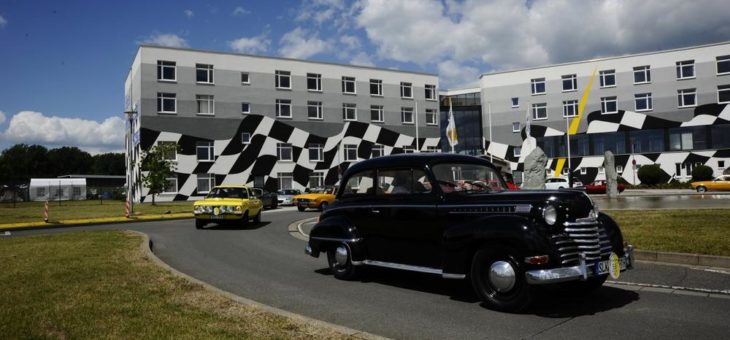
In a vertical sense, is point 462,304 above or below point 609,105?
below

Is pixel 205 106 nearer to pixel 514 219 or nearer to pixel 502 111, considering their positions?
pixel 502 111

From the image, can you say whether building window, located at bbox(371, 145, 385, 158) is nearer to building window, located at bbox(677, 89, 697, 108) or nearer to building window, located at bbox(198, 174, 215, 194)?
building window, located at bbox(198, 174, 215, 194)

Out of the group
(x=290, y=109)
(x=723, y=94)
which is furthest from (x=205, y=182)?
(x=723, y=94)

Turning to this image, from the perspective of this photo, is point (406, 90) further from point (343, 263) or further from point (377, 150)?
point (343, 263)

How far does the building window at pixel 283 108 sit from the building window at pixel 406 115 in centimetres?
1300

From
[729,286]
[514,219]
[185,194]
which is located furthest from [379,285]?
[185,194]

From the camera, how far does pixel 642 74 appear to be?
50.3 meters

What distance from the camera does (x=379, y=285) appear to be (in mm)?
7875

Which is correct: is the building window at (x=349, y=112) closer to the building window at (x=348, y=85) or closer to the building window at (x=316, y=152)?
the building window at (x=348, y=85)

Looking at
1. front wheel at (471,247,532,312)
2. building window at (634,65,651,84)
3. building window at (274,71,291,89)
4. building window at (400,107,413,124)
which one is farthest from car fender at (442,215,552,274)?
building window at (634,65,651,84)

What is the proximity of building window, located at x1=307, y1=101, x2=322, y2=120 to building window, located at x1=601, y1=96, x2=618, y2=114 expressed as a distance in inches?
1112

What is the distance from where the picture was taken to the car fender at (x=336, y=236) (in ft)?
26.2

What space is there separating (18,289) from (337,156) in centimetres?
4426

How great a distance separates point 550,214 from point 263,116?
4346cm
